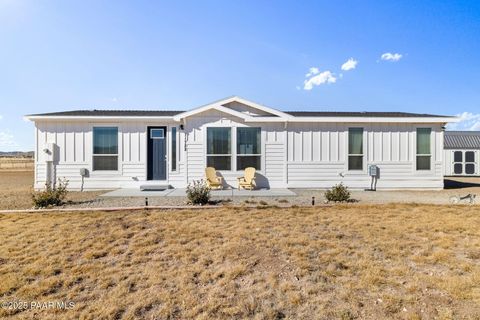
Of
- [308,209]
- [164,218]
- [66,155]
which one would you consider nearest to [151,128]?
[66,155]

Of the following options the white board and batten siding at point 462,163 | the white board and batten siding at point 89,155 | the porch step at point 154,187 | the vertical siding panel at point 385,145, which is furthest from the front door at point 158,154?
the white board and batten siding at point 462,163

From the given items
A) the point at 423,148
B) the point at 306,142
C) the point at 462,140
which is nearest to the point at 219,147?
the point at 306,142

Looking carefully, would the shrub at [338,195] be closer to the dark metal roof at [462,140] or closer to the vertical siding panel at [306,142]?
the vertical siding panel at [306,142]

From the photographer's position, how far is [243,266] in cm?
356

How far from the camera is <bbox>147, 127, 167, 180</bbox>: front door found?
10.8 m

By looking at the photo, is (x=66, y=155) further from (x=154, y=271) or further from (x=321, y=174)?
(x=321, y=174)

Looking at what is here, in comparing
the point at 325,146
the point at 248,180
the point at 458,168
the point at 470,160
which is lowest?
the point at 248,180

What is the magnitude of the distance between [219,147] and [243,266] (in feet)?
23.9

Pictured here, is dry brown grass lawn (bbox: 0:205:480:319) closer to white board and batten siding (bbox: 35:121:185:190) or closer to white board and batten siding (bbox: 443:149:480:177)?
white board and batten siding (bbox: 35:121:185:190)

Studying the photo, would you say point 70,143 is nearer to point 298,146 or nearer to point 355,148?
point 298,146

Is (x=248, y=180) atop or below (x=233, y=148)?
below

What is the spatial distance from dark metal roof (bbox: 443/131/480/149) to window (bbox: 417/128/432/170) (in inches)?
418

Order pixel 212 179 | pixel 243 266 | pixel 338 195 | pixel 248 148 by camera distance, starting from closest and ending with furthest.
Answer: pixel 243 266 < pixel 338 195 < pixel 212 179 < pixel 248 148

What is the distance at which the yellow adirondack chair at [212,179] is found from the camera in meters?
10.0
